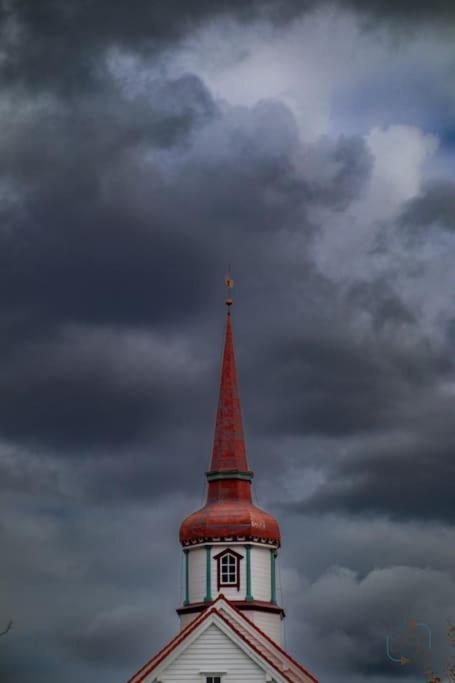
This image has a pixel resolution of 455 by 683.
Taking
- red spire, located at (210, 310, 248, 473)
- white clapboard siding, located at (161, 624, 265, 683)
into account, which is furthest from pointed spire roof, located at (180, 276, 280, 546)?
white clapboard siding, located at (161, 624, 265, 683)

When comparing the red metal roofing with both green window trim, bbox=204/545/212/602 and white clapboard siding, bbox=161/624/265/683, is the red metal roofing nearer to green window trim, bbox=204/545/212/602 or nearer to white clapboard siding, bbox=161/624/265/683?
green window trim, bbox=204/545/212/602

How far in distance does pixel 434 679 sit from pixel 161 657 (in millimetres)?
25834

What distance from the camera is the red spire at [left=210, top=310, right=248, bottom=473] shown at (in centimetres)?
7438

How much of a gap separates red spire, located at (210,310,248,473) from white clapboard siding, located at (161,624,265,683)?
12.0 m

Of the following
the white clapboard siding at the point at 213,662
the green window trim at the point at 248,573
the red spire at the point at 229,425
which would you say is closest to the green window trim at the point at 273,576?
the green window trim at the point at 248,573

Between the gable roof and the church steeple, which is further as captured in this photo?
the church steeple

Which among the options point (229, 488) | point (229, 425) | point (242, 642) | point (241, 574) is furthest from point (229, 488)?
point (242, 642)

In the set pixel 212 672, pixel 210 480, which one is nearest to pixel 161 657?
pixel 212 672

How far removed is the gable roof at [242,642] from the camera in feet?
207

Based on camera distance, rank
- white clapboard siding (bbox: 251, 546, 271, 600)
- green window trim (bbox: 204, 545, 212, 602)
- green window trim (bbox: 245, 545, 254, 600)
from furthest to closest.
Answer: white clapboard siding (bbox: 251, 546, 271, 600) → green window trim (bbox: 204, 545, 212, 602) → green window trim (bbox: 245, 545, 254, 600)

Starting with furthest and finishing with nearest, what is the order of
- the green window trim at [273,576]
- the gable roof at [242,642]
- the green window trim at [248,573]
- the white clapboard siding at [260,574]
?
1. the green window trim at [273,576]
2. the white clapboard siding at [260,574]
3. the green window trim at [248,573]
4. the gable roof at [242,642]

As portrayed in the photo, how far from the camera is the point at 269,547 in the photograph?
71.8 m

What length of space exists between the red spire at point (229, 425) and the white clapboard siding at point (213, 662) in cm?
1203

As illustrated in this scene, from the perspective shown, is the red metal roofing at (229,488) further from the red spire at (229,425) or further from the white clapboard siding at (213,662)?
Answer: the white clapboard siding at (213,662)
